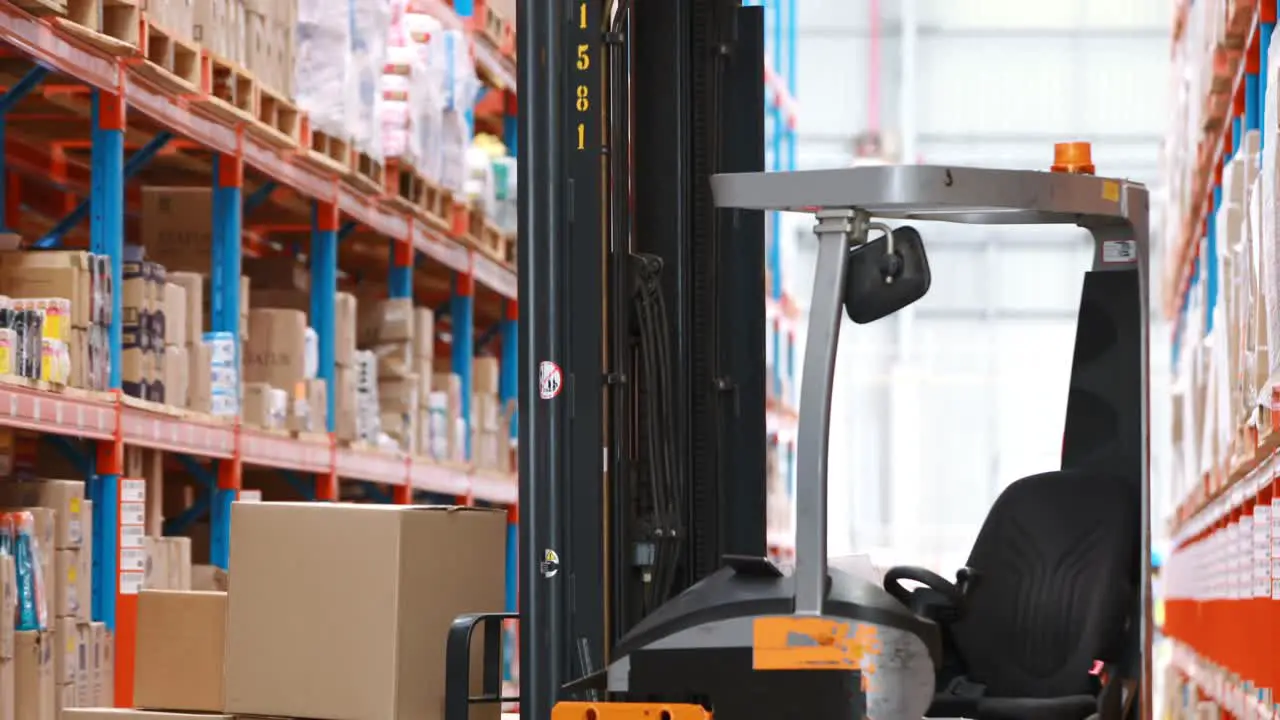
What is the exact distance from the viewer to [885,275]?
3.73m

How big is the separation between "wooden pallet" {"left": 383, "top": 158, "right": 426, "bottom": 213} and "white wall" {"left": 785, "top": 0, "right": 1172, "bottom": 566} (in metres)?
12.3

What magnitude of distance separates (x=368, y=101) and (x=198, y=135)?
1.62 m

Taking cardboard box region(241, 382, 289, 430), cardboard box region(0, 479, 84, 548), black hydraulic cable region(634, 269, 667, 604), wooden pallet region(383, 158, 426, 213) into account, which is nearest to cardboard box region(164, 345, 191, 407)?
cardboard box region(241, 382, 289, 430)

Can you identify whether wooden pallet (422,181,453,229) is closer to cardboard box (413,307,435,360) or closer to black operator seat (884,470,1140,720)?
cardboard box (413,307,435,360)

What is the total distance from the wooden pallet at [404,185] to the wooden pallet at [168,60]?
2440mm

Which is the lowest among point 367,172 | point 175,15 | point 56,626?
point 56,626

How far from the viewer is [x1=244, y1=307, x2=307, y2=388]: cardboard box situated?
8.73m

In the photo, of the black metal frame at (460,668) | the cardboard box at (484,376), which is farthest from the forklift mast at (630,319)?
the cardboard box at (484,376)

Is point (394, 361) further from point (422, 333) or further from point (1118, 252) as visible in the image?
point (1118, 252)

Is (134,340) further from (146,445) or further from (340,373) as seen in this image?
(340,373)

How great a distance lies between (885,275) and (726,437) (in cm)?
90

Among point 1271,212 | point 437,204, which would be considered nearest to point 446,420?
point 437,204

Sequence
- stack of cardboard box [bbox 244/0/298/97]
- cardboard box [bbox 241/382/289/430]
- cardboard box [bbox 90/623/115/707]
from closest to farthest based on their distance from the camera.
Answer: cardboard box [bbox 90/623/115/707] < stack of cardboard box [bbox 244/0/298/97] < cardboard box [bbox 241/382/289/430]

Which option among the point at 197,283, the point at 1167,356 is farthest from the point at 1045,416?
the point at 197,283
